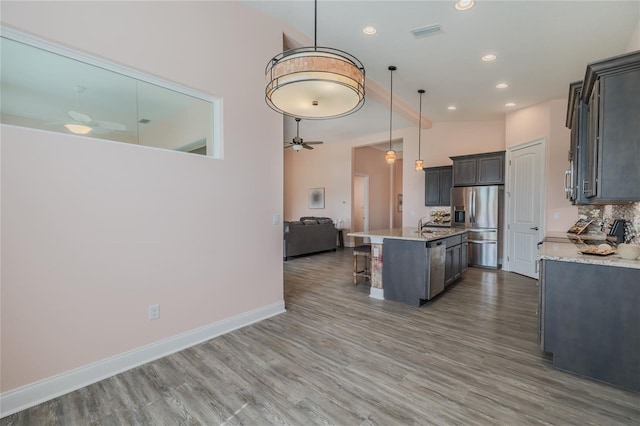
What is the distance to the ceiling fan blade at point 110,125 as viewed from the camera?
219cm

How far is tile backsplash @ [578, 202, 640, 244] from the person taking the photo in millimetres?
2910

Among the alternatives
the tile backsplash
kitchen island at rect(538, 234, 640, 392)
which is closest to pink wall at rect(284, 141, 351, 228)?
the tile backsplash

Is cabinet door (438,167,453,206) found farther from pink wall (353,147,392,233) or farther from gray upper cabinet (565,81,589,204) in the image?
gray upper cabinet (565,81,589,204)

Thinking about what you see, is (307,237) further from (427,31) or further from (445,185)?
(427,31)

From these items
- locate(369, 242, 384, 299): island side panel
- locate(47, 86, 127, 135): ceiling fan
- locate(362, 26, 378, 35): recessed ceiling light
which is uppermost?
locate(362, 26, 378, 35): recessed ceiling light

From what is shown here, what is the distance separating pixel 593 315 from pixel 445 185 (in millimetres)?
4913

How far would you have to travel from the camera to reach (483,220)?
5.88 meters

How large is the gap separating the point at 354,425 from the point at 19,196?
250cm

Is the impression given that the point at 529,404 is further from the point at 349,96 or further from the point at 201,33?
the point at 201,33

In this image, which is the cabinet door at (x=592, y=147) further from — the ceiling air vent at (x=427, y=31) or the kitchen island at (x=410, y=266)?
the ceiling air vent at (x=427, y=31)

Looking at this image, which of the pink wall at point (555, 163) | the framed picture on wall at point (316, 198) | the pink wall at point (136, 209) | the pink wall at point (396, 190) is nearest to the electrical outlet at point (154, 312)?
the pink wall at point (136, 209)

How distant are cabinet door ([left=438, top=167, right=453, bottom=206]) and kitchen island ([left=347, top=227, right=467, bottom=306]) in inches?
103

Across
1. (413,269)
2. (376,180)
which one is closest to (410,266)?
(413,269)

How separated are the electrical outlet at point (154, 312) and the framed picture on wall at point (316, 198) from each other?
7289 millimetres
